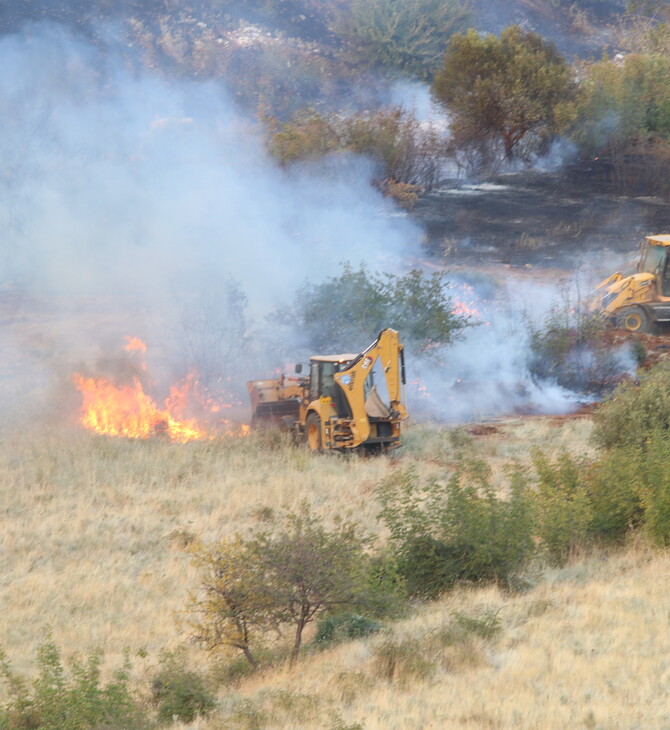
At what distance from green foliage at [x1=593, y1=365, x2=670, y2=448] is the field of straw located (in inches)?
73.8

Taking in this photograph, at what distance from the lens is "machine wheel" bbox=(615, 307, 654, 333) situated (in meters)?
23.5

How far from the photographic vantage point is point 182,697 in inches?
317

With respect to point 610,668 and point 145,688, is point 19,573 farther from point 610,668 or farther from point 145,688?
point 610,668

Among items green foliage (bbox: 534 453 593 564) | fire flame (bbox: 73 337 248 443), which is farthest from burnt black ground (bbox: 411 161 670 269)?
green foliage (bbox: 534 453 593 564)

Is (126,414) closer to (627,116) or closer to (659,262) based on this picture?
(659,262)

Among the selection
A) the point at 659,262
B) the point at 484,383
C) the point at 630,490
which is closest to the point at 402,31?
the point at 659,262

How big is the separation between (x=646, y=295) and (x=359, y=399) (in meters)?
10.1

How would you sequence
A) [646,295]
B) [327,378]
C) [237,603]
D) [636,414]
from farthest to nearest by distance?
[646,295] < [327,378] < [636,414] < [237,603]

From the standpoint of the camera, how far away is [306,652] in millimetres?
9219

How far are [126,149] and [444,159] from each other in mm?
11205

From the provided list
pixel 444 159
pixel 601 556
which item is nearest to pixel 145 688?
pixel 601 556

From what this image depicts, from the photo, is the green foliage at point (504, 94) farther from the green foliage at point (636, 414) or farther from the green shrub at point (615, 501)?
the green shrub at point (615, 501)

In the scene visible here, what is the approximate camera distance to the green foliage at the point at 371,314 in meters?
22.2

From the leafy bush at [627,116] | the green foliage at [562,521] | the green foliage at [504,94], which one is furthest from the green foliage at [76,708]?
the leafy bush at [627,116]
